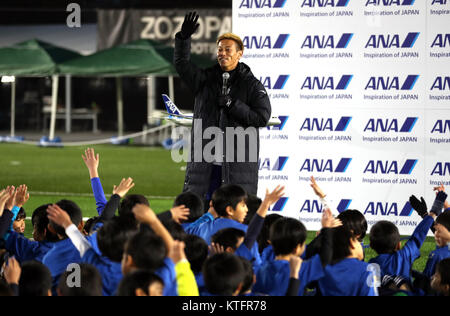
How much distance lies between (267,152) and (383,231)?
401 cm

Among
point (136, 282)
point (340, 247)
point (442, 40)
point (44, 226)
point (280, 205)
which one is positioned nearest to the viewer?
point (136, 282)

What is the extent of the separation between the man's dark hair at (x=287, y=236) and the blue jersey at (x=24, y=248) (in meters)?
1.59

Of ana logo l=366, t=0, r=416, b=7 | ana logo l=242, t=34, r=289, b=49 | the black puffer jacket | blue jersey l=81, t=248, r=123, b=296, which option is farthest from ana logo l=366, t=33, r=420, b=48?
blue jersey l=81, t=248, r=123, b=296

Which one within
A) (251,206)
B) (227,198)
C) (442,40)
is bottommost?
(251,206)

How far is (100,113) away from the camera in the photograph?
36.5 metres

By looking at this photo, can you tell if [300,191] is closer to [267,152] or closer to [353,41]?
[267,152]

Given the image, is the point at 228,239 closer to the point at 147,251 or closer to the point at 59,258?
the point at 147,251

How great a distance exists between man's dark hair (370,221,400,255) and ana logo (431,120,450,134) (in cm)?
358

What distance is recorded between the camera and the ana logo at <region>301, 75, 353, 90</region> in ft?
32.3

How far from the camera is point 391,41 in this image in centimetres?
966

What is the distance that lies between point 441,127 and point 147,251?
5.87m

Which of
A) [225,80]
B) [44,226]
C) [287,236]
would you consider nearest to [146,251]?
[287,236]
